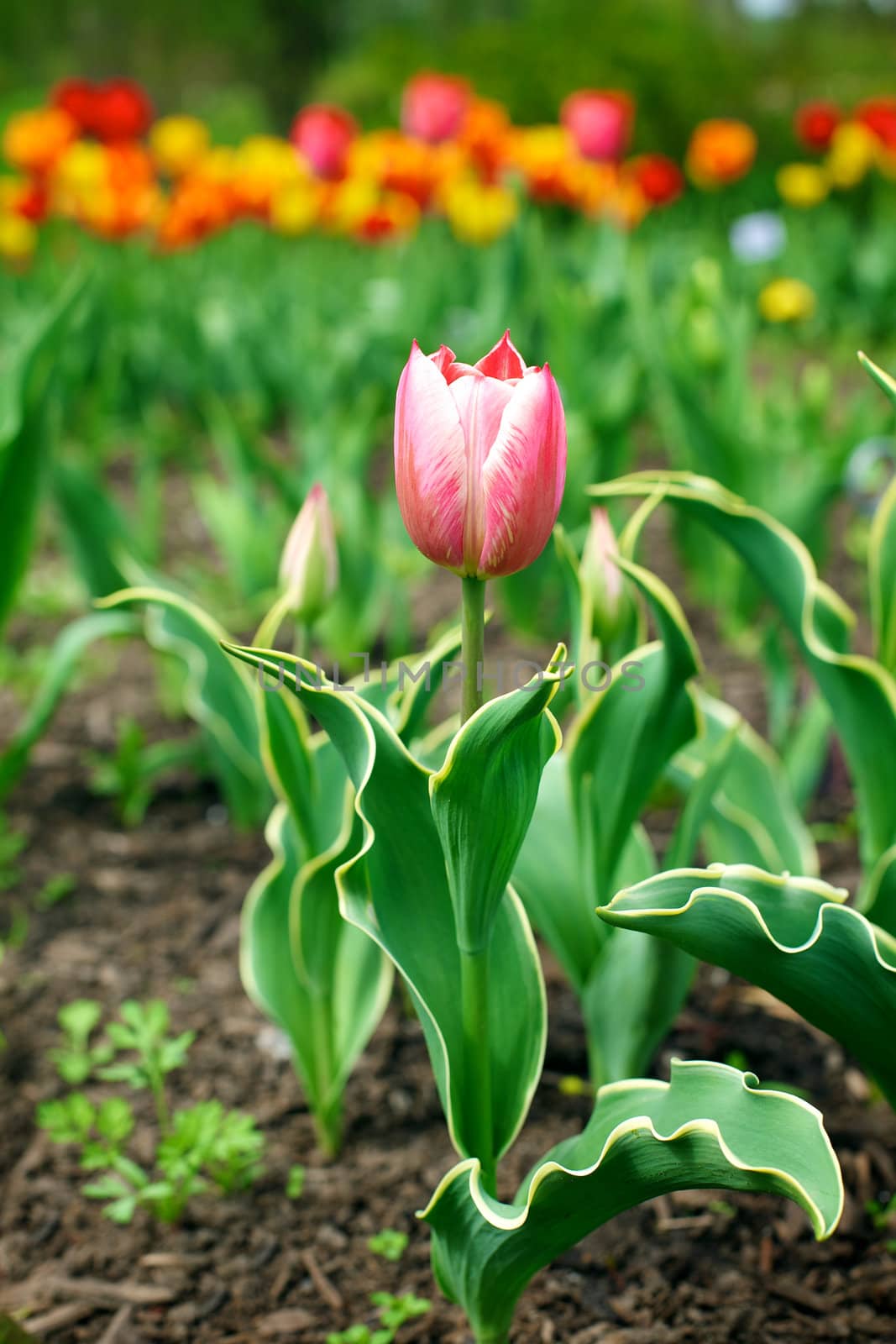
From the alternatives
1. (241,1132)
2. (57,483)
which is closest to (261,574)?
(57,483)

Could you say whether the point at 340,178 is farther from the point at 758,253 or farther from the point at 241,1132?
the point at 241,1132

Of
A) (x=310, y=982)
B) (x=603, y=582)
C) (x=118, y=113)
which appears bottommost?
(x=310, y=982)

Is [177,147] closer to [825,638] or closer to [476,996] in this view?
[825,638]

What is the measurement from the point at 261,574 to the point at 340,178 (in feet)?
7.75

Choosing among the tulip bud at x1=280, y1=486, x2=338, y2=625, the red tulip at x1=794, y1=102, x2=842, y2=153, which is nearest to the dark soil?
the tulip bud at x1=280, y1=486, x2=338, y2=625

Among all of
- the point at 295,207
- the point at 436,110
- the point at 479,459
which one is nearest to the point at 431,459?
the point at 479,459

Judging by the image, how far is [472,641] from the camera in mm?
849

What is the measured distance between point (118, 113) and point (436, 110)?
43.6 inches

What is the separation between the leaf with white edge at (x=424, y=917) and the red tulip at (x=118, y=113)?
3642mm

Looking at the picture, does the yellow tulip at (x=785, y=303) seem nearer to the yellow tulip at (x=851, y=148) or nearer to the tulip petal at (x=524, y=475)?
the yellow tulip at (x=851, y=148)

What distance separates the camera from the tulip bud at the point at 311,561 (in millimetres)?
1217

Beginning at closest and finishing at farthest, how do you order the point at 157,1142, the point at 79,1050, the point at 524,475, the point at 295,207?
the point at 524,475 → the point at 157,1142 → the point at 79,1050 → the point at 295,207

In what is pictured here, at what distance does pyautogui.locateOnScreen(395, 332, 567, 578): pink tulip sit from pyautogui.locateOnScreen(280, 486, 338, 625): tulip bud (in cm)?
43

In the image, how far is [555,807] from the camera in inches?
51.1
